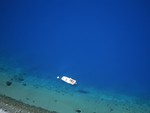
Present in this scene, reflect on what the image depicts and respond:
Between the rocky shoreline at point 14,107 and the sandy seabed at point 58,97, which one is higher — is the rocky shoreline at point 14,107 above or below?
below

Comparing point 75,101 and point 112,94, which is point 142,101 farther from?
point 75,101

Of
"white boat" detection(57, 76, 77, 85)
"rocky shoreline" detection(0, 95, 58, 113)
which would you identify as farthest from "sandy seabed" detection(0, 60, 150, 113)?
"white boat" detection(57, 76, 77, 85)

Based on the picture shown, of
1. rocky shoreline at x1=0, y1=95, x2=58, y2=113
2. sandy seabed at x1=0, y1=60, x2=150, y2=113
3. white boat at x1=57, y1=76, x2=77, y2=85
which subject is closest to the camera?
rocky shoreline at x1=0, y1=95, x2=58, y2=113

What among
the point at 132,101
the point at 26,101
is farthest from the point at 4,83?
the point at 132,101

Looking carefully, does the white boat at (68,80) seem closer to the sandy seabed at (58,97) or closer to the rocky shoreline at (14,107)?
the sandy seabed at (58,97)

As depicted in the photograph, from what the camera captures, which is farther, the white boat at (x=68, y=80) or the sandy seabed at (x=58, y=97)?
the white boat at (x=68, y=80)

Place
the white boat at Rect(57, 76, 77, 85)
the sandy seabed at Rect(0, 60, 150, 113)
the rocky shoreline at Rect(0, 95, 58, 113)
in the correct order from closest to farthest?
the rocky shoreline at Rect(0, 95, 58, 113) → the sandy seabed at Rect(0, 60, 150, 113) → the white boat at Rect(57, 76, 77, 85)

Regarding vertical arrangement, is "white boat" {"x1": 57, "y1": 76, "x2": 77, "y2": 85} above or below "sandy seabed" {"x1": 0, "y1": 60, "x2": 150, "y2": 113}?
above

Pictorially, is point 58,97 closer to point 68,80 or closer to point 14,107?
point 68,80

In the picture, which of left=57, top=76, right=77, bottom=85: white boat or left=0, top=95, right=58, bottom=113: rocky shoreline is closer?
left=0, top=95, right=58, bottom=113: rocky shoreline

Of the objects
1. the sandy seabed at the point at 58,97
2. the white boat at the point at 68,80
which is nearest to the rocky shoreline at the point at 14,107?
the sandy seabed at the point at 58,97

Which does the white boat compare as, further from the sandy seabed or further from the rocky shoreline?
the rocky shoreline
